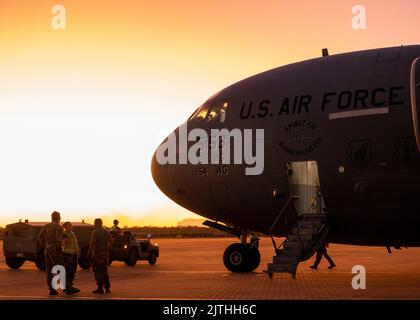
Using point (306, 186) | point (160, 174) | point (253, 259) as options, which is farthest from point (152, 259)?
point (306, 186)

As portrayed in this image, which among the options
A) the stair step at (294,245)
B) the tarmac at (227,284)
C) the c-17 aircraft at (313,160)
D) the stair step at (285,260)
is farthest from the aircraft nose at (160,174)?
the stair step at (285,260)

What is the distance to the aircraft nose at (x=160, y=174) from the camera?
2517 centimetres

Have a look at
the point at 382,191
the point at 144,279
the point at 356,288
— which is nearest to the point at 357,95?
the point at 382,191

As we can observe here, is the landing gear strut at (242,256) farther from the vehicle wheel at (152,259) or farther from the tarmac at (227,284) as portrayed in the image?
the vehicle wheel at (152,259)

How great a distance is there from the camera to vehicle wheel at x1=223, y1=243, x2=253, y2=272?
952 inches

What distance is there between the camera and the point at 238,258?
79.7ft

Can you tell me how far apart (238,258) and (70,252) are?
7453 millimetres

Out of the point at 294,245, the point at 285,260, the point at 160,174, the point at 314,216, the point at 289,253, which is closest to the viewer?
the point at 285,260

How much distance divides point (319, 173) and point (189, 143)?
17.7 feet

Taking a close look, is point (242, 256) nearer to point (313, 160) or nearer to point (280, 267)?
point (280, 267)

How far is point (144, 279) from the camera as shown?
22375mm

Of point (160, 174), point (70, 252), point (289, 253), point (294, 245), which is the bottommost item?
point (289, 253)

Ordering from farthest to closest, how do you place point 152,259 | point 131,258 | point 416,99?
point 152,259 < point 131,258 < point 416,99
